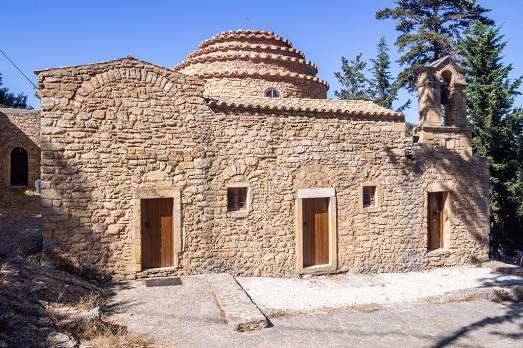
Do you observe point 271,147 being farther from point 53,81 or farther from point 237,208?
point 53,81

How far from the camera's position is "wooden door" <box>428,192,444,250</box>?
34.2 ft

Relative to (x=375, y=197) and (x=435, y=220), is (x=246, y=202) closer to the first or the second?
(x=375, y=197)

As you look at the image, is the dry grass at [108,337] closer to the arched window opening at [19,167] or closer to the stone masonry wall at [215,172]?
the stone masonry wall at [215,172]

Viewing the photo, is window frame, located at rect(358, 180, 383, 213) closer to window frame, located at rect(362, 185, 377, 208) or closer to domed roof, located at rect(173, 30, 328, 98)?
window frame, located at rect(362, 185, 377, 208)

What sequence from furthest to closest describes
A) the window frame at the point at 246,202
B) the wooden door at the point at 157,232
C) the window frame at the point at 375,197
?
the window frame at the point at 375,197, the window frame at the point at 246,202, the wooden door at the point at 157,232

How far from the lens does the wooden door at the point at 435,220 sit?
10422 millimetres

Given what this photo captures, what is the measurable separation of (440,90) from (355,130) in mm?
3334

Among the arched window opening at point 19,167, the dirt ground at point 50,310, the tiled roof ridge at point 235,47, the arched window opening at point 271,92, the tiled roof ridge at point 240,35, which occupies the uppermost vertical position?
the tiled roof ridge at point 240,35

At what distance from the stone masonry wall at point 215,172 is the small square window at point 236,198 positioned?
8.4 inches

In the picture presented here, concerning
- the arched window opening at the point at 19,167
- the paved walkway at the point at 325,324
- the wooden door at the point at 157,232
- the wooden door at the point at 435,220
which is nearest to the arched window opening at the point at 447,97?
the wooden door at the point at 435,220

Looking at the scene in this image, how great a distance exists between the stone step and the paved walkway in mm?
118

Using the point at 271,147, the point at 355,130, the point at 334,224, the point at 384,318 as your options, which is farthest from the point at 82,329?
the point at 355,130

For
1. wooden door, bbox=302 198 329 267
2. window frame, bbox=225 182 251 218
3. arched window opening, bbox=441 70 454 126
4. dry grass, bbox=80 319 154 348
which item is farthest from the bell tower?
dry grass, bbox=80 319 154 348

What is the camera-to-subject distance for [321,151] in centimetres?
914
